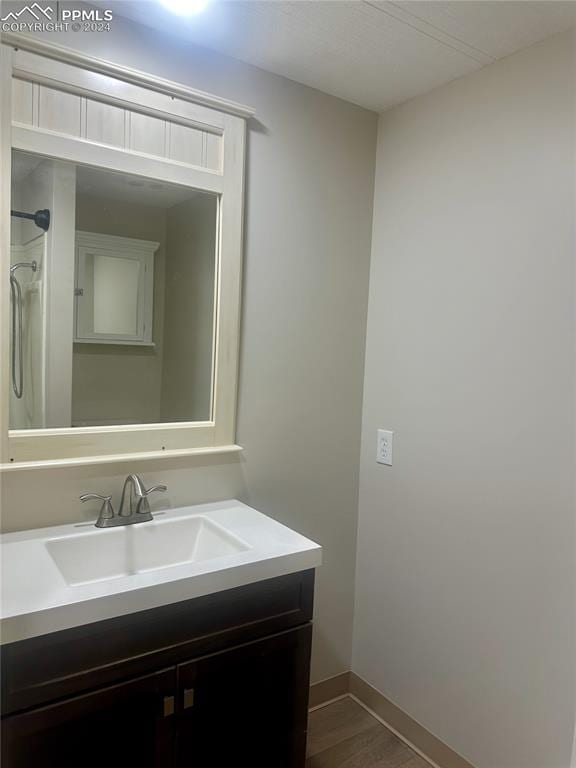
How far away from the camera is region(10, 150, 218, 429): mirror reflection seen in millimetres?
1479

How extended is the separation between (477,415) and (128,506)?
117 cm

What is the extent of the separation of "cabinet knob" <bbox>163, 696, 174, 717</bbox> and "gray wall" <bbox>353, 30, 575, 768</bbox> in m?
1.04

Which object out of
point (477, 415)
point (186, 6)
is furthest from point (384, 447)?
point (186, 6)

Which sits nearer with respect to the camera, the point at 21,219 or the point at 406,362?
the point at 21,219

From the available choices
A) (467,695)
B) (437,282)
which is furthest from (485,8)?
(467,695)

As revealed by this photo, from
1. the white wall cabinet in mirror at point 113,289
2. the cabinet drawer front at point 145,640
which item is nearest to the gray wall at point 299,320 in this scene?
the white wall cabinet in mirror at point 113,289

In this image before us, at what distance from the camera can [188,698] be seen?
50.3 inches

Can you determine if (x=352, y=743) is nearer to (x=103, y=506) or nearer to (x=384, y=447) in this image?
(x=384, y=447)

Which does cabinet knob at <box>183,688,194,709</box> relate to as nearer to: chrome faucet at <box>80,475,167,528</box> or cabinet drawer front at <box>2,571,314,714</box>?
cabinet drawer front at <box>2,571,314,714</box>

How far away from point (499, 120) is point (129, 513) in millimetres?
1701

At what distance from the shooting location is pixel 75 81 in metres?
1.48

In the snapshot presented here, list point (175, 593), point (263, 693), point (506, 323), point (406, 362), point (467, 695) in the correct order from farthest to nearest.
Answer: point (406, 362) < point (467, 695) < point (506, 323) < point (263, 693) < point (175, 593)

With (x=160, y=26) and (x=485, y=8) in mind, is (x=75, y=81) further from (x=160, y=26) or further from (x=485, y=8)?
(x=485, y=8)

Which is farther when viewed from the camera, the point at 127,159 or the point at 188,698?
the point at 127,159
